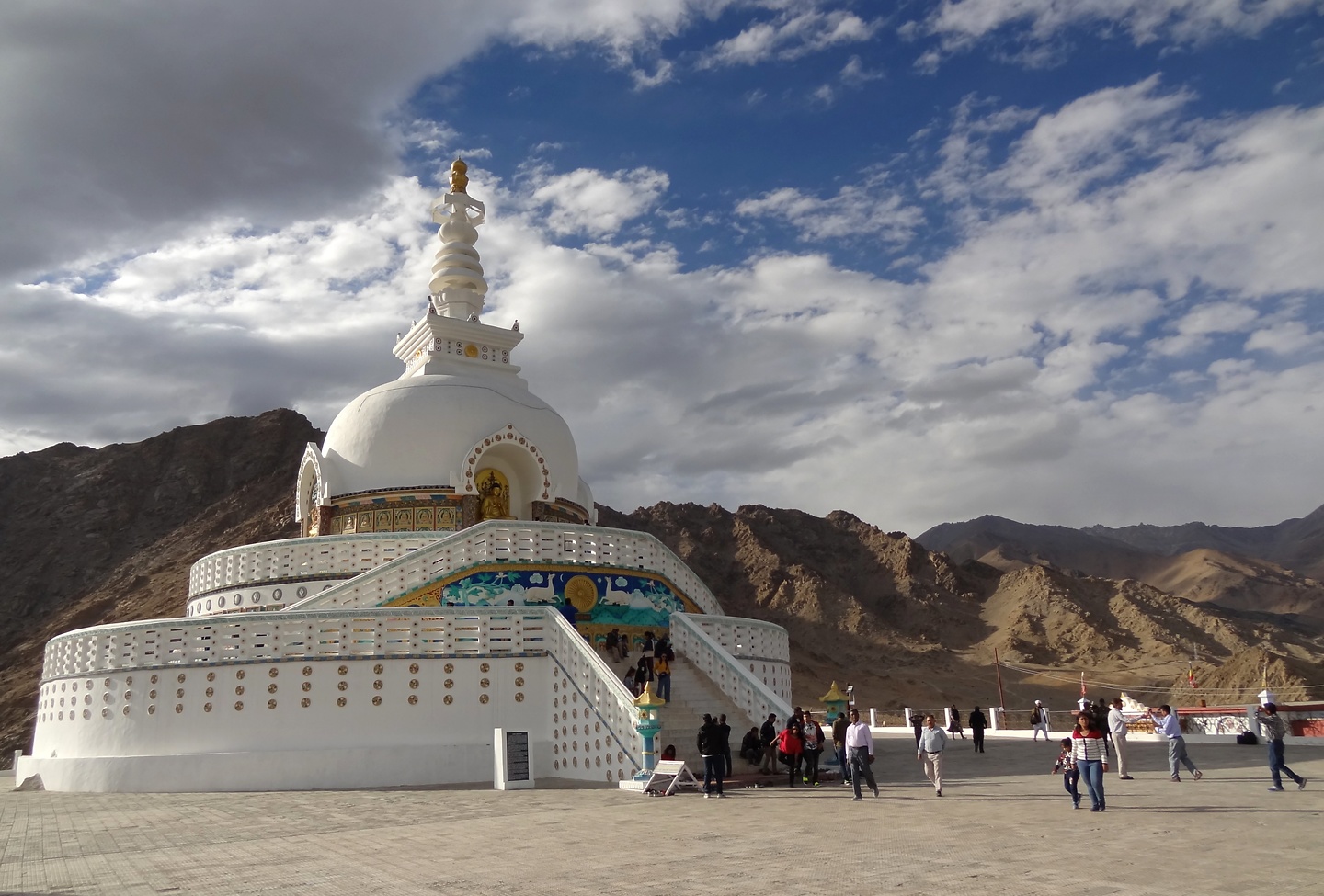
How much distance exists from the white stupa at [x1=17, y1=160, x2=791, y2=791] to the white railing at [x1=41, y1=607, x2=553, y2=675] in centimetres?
3

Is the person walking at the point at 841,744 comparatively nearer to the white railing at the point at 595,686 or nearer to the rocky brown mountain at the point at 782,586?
the white railing at the point at 595,686

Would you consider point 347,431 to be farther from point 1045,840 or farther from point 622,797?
point 1045,840

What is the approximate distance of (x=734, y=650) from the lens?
68.2ft

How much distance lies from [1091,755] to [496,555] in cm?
1130

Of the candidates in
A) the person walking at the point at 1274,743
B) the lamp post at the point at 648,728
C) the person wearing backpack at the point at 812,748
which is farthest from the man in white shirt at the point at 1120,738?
the lamp post at the point at 648,728

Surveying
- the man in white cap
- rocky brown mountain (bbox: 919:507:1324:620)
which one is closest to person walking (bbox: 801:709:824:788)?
the man in white cap

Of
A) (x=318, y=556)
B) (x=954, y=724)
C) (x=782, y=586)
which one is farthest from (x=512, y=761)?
(x=782, y=586)

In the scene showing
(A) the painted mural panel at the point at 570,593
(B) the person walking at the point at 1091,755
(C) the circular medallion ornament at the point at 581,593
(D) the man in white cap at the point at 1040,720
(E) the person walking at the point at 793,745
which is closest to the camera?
(B) the person walking at the point at 1091,755

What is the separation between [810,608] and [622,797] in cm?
6086

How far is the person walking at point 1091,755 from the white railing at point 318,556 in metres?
14.4

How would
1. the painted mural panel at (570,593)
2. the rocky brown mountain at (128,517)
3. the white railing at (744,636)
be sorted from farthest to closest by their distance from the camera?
the rocky brown mountain at (128,517)
the white railing at (744,636)
the painted mural panel at (570,593)

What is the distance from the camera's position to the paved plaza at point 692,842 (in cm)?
779

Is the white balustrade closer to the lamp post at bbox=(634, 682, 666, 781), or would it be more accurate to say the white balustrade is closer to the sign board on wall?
the sign board on wall

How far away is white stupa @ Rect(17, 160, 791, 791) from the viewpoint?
660 inches
